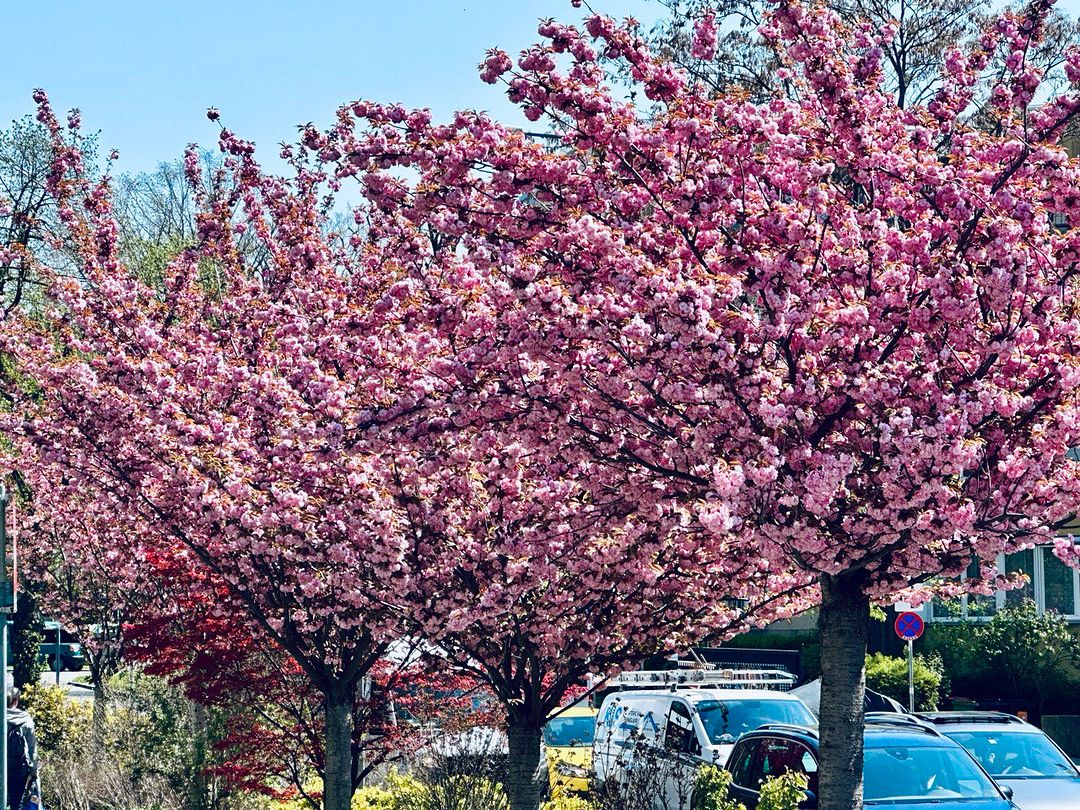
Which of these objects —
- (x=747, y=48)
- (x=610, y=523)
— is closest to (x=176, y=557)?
(x=610, y=523)

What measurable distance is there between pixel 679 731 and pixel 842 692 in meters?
7.44

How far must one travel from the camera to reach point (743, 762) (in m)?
13.2

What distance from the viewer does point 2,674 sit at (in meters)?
7.59

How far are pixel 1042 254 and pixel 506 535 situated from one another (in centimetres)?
511

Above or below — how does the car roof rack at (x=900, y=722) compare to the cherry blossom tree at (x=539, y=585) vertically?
below

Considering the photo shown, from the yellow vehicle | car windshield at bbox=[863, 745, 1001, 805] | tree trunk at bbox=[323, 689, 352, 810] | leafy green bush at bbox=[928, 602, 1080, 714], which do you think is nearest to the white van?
the yellow vehicle

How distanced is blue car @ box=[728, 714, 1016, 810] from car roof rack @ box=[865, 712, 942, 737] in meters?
0.01

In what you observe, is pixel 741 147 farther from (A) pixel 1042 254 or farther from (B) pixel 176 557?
(B) pixel 176 557

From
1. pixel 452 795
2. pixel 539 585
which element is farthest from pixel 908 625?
pixel 539 585

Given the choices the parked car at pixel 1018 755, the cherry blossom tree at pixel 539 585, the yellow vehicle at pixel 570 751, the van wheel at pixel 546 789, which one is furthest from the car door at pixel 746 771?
the van wheel at pixel 546 789

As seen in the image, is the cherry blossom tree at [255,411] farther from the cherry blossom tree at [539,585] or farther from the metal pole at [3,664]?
the metal pole at [3,664]

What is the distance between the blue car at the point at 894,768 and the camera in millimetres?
11516

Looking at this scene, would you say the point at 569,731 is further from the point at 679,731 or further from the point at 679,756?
the point at 679,756

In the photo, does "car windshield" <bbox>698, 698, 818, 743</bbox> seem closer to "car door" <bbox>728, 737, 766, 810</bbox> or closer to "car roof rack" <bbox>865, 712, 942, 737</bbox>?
"car roof rack" <bbox>865, 712, 942, 737</bbox>
